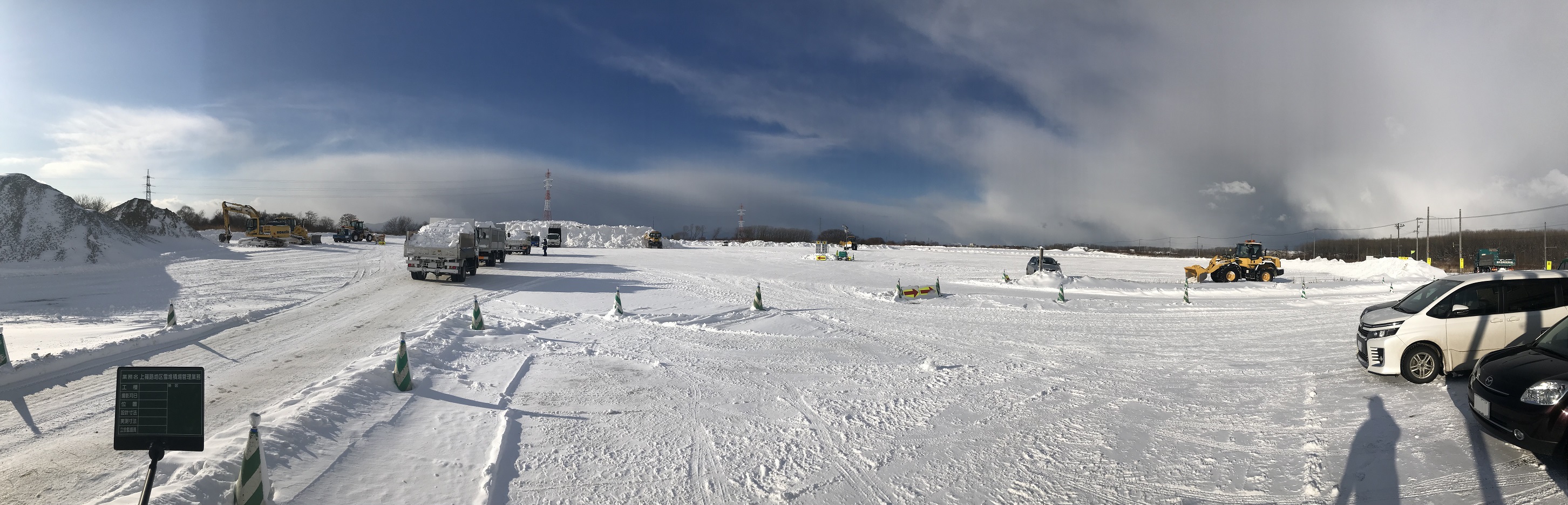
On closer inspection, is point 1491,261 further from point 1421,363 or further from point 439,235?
point 439,235

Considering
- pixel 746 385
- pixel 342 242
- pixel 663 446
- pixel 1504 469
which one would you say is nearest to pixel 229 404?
pixel 663 446

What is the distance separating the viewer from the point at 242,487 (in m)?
4.04

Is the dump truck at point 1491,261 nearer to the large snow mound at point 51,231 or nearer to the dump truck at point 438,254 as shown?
the dump truck at point 438,254

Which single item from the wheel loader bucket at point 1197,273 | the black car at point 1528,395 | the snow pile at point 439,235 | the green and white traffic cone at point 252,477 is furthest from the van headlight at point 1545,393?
the wheel loader bucket at point 1197,273

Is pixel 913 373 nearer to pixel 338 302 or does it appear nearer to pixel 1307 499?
pixel 1307 499

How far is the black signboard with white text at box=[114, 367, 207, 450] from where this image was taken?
367 cm

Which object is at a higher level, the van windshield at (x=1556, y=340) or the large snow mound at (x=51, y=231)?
the large snow mound at (x=51, y=231)

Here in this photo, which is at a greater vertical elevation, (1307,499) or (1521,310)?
(1521,310)

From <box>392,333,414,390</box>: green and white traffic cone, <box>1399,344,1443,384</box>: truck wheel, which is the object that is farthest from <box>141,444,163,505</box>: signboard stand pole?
<box>1399,344,1443,384</box>: truck wheel

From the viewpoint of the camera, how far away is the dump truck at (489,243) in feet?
84.4

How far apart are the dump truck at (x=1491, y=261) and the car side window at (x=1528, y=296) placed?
4224 cm

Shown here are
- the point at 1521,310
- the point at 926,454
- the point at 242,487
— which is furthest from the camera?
the point at 1521,310

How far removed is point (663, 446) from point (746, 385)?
251 centimetres

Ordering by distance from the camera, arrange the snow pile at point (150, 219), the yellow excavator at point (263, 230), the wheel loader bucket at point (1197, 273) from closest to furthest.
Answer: the wheel loader bucket at point (1197, 273) → the snow pile at point (150, 219) → the yellow excavator at point (263, 230)
